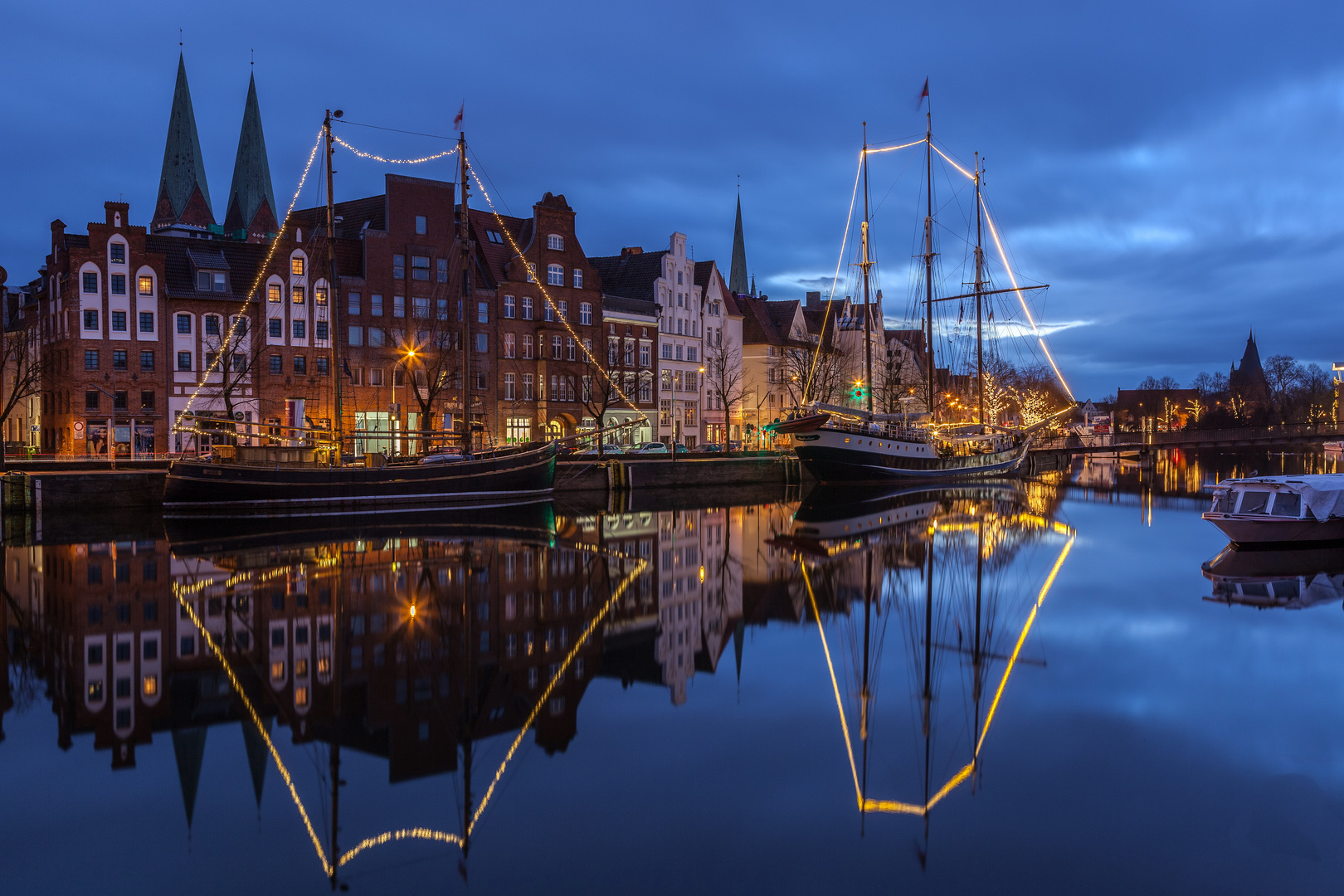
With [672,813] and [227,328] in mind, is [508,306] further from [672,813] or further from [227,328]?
[672,813]

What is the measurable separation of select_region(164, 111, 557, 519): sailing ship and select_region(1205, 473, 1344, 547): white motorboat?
29176mm

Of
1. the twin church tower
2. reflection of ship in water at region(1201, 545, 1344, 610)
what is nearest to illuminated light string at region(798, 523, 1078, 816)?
reflection of ship in water at region(1201, 545, 1344, 610)

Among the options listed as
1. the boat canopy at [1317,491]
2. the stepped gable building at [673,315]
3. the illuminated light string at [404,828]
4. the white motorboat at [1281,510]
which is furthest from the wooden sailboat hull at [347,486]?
the stepped gable building at [673,315]

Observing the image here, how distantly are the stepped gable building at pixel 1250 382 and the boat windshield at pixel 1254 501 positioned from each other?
463 ft

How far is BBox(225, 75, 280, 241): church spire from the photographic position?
3839 inches

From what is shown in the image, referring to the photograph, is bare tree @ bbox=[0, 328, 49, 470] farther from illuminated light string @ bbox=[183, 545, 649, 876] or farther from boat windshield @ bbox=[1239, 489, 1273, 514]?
boat windshield @ bbox=[1239, 489, 1273, 514]

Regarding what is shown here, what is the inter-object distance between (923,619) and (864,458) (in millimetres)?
45220

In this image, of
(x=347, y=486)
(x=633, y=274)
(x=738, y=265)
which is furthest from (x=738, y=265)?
(x=347, y=486)

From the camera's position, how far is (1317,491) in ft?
89.7

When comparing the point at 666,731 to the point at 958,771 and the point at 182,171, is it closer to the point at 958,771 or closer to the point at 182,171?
the point at 958,771

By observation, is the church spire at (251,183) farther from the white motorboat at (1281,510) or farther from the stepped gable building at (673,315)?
the white motorboat at (1281,510)

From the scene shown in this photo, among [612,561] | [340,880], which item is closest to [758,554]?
[612,561]

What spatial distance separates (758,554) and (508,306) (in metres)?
42.5

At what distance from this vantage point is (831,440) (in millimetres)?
62438
